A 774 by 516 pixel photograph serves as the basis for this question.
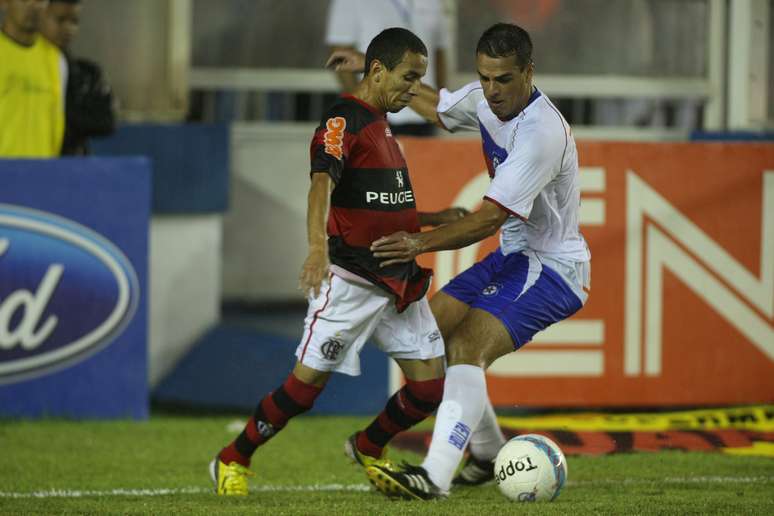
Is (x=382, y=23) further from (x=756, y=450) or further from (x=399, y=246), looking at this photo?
(x=399, y=246)

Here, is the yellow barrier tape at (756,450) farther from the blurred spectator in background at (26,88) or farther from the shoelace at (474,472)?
the blurred spectator in background at (26,88)

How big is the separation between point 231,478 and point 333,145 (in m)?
1.38

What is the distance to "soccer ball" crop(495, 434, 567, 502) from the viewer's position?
16.3ft

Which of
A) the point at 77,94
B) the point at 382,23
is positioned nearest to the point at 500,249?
the point at 382,23

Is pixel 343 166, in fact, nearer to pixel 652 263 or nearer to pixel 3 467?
pixel 3 467

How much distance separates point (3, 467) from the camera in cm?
616

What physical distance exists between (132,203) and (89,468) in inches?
67.2

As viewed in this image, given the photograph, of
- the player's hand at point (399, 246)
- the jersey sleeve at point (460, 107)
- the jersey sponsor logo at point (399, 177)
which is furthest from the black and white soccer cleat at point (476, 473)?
the jersey sleeve at point (460, 107)

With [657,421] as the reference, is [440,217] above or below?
above

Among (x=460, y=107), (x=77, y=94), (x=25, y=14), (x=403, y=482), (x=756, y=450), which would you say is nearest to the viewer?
(x=403, y=482)

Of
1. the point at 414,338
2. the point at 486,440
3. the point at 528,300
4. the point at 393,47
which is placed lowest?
the point at 486,440

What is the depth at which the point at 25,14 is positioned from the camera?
785 centimetres

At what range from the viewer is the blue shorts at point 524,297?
5.25 m

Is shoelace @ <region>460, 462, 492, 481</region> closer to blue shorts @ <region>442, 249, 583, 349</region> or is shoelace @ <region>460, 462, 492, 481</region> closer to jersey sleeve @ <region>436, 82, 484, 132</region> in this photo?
blue shorts @ <region>442, 249, 583, 349</region>
